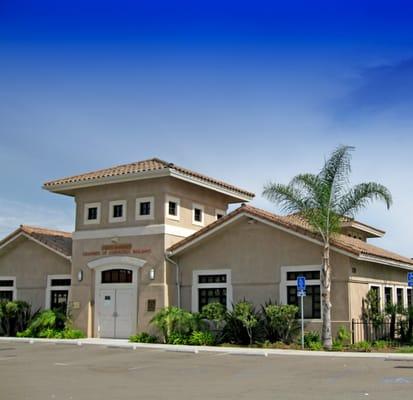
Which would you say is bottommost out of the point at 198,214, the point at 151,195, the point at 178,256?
the point at 178,256

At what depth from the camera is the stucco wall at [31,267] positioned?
29734 millimetres

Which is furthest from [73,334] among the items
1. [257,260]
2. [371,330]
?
[371,330]

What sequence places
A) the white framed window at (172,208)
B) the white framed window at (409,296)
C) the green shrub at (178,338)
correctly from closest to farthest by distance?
the green shrub at (178,338)
the white framed window at (172,208)
the white framed window at (409,296)

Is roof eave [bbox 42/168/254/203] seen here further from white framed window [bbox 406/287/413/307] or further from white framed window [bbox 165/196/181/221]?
white framed window [bbox 406/287/413/307]

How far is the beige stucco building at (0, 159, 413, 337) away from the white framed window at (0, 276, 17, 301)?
196 centimetres

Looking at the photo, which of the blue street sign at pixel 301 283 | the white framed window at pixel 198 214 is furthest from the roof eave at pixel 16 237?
the blue street sign at pixel 301 283

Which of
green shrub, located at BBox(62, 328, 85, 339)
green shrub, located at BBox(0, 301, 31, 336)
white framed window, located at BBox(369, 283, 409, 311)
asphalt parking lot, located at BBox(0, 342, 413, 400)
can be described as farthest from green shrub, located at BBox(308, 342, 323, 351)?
green shrub, located at BBox(0, 301, 31, 336)

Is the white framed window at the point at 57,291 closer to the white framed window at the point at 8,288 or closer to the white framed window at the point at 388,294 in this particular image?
the white framed window at the point at 8,288

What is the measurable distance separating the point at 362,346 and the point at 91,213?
12.9m

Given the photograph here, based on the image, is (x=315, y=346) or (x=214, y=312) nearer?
(x=315, y=346)

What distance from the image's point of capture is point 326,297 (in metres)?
21.3

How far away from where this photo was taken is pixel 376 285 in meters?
24.8

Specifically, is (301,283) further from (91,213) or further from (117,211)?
(91,213)

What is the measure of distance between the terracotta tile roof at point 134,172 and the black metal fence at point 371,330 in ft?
29.0
